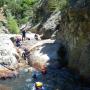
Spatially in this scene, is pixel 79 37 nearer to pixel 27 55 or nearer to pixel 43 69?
pixel 43 69

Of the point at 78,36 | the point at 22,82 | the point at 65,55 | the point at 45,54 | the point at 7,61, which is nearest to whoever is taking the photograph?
the point at 22,82

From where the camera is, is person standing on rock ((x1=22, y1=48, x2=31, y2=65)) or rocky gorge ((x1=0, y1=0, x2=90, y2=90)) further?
person standing on rock ((x1=22, y1=48, x2=31, y2=65))

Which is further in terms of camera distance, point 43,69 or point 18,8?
point 18,8

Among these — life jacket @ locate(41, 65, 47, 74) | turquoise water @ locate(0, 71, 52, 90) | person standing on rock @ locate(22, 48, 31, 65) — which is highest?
person standing on rock @ locate(22, 48, 31, 65)

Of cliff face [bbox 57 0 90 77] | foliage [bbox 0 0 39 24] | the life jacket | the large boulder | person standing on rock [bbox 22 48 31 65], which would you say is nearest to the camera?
cliff face [bbox 57 0 90 77]

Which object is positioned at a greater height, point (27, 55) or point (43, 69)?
point (27, 55)

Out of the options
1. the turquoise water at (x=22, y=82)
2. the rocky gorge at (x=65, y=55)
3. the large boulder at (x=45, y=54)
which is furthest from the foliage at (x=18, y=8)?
the turquoise water at (x=22, y=82)

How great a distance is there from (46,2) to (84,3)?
25.3 m

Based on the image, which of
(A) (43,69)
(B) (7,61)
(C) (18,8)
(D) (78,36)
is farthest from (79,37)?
(C) (18,8)

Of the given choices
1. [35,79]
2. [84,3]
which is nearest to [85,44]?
[84,3]

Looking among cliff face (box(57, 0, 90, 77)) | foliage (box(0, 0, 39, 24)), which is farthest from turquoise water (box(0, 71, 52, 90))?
foliage (box(0, 0, 39, 24))

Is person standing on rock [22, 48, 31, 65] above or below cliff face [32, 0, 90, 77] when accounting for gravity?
below

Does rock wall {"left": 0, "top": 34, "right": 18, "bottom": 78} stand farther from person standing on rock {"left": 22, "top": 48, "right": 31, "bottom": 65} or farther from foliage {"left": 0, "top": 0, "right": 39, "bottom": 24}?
foliage {"left": 0, "top": 0, "right": 39, "bottom": 24}

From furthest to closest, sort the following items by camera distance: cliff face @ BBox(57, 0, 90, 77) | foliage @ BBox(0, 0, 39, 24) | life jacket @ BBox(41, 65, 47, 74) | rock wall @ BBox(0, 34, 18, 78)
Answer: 1. foliage @ BBox(0, 0, 39, 24)
2. life jacket @ BBox(41, 65, 47, 74)
3. rock wall @ BBox(0, 34, 18, 78)
4. cliff face @ BBox(57, 0, 90, 77)
